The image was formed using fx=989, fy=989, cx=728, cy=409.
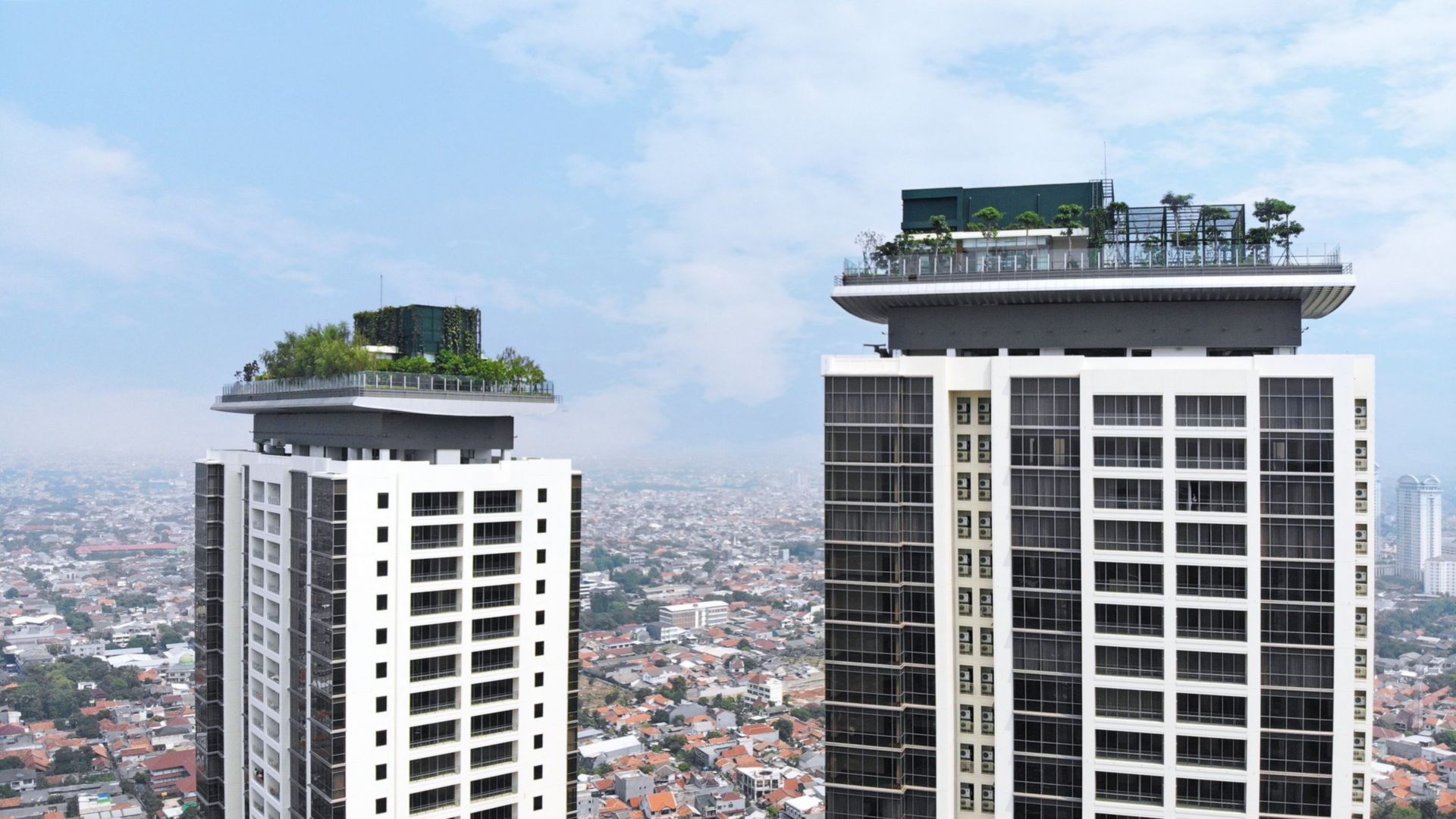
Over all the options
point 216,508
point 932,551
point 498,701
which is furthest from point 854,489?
point 216,508

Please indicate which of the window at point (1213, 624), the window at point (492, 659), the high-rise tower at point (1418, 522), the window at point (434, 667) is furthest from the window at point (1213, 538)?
Result: the high-rise tower at point (1418, 522)

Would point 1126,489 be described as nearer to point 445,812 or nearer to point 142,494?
point 445,812

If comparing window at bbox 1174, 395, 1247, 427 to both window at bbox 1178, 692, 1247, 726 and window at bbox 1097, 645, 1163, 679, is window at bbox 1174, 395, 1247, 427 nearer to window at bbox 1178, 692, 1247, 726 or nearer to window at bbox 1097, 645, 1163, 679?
window at bbox 1097, 645, 1163, 679

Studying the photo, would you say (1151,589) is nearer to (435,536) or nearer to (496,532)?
(496,532)

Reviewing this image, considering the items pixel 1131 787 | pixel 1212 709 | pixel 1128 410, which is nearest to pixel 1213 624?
pixel 1212 709

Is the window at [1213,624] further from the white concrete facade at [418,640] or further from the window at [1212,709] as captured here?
the white concrete facade at [418,640]

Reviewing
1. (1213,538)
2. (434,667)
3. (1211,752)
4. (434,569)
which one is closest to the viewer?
(1211,752)
